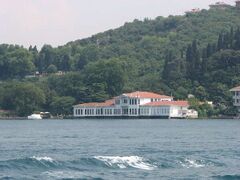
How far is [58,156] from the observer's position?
53.1m

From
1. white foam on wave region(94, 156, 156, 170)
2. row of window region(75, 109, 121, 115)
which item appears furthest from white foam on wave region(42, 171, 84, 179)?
row of window region(75, 109, 121, 115)

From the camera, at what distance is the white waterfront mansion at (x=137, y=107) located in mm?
150250

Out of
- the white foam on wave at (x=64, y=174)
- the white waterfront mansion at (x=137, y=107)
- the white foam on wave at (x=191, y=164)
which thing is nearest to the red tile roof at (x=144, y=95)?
the white waterfront mansion at (x=137, y=107)

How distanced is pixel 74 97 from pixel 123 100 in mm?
12332

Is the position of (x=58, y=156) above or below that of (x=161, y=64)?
below

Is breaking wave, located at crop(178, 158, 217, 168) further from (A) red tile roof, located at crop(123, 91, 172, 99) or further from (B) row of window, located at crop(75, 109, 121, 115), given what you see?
(B) row of window, located at crop(75, 109, 121, 115)

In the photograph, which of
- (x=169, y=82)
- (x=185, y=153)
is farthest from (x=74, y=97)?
(x=185, y=153)

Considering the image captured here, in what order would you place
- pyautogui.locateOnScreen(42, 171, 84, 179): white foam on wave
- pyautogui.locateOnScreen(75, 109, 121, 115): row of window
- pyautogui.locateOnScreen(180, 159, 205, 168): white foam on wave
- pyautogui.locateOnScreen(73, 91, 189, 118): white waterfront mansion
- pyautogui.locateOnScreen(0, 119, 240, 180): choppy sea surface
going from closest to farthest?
pyautogui.locateOnScreen(42, 171, 84, 179): white foam on wave < pyautogui.locateOnScreen(0, 119, 240, 180): choppy sea surface < pyautogui.locateOnScreen(180, 159, 205, 168): white foam on wave < pyautogui.locateOnScreen(73, 91, 189, 118): white waterfront mansion < pyautogui.locateOnScreen(75, 109, 121, 115): row of window

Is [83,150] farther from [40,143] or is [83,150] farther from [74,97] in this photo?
[74,97]

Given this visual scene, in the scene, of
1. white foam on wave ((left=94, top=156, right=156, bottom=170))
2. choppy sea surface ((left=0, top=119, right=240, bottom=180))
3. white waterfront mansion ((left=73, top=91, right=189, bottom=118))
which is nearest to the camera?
choppy sea surface ((left=0, top=119, right=240, bottom=180))

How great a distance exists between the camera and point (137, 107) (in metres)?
158

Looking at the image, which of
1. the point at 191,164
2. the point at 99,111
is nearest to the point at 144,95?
the point at 99,111

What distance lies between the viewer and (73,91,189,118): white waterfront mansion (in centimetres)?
15025

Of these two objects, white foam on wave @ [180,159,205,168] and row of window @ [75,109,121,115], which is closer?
white foam on wave @ [180,159,205,168]
